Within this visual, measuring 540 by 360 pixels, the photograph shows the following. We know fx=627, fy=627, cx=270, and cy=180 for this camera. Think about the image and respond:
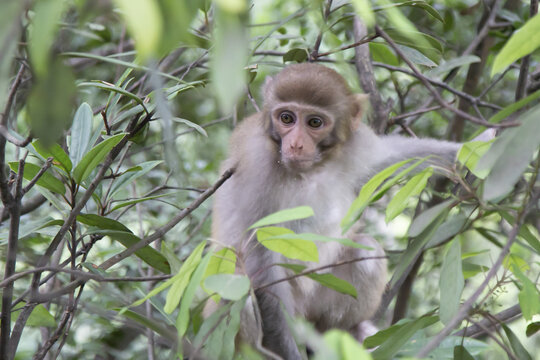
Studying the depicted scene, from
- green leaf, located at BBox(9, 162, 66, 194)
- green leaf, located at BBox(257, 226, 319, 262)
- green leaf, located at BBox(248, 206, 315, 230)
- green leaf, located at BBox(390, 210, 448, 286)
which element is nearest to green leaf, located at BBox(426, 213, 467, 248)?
green leaf, located at BBox(390, 210, 448, 286)

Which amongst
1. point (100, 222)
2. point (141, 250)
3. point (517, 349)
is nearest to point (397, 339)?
point (517, 349)

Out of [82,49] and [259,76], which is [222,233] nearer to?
[259,76]

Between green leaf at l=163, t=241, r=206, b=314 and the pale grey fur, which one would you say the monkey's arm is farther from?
green leaf at l=163, t=241, r=206, b=314

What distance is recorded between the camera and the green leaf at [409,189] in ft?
6.27

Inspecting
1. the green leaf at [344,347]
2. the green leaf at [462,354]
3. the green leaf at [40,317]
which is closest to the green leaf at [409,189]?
the green leaf at [462,354]

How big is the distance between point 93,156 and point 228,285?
2.87ft

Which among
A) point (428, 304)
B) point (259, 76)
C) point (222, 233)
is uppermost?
point (259, 76)

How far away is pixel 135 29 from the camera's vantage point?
34.1 inches

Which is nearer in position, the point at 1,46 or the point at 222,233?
the point at 1,46

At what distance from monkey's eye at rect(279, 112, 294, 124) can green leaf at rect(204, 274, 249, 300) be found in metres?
1.83

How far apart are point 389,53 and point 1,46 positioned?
2898 millimetres

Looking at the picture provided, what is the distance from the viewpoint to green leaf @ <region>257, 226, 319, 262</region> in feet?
6.37

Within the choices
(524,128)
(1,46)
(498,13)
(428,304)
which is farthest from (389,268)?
(1,46)

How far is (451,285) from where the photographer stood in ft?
6.44
